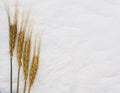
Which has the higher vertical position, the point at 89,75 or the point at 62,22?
the point at 62,22

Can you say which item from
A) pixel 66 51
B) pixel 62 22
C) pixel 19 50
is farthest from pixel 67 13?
pixel 19 50

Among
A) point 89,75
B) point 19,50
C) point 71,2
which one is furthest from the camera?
point 71,2

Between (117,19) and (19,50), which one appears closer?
(19,50)

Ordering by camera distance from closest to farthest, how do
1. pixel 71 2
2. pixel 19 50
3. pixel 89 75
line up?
pixel 19 50 < pixel 89 75 < pixel 71 2

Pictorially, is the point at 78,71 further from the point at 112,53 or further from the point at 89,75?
the point at 112,53

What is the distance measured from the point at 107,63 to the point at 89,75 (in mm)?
88

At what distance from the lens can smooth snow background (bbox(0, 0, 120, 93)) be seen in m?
1.36

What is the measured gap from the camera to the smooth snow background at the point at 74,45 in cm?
136

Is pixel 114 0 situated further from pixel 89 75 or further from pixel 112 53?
pixel 89 75

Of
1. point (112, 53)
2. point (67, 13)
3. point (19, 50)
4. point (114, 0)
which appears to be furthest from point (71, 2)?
point (19, 50)

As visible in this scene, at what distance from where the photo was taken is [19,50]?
1136 mm

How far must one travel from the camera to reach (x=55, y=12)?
1.46 m

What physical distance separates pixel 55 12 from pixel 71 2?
0.08m

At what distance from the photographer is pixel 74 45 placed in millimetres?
1411
